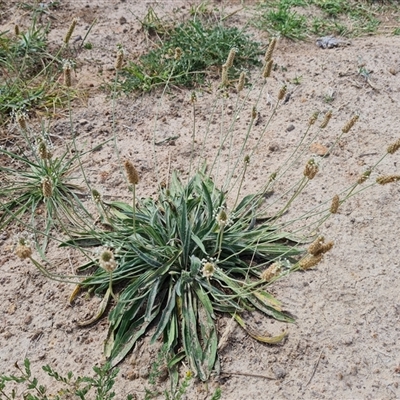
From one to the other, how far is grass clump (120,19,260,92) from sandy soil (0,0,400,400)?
0.44 feet

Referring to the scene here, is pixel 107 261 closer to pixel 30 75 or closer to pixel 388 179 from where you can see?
pixel 388 179

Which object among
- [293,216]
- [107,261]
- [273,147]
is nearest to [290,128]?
[273,147]

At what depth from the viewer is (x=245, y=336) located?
7.78 feet

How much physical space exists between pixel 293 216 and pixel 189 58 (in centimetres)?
174

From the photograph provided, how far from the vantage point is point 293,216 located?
115 inches

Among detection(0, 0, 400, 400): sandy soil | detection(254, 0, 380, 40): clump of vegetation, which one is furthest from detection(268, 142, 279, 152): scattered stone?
detection(254, 0, 380, 40): clump of vegetation

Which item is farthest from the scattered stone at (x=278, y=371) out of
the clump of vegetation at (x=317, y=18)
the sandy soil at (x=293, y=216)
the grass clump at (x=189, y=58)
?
the clump of vegetation at (x=317, y=18)

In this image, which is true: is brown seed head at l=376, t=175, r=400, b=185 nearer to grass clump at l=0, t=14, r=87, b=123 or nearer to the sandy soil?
the sandy soil

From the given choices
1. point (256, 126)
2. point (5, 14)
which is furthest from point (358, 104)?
point (5, 14)

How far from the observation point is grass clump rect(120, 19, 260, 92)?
3908 mm

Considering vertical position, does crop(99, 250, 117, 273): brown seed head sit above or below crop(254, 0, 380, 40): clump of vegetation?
above

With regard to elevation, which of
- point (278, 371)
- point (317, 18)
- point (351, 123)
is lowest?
point (278, 371)

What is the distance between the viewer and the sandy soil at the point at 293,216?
2.27m

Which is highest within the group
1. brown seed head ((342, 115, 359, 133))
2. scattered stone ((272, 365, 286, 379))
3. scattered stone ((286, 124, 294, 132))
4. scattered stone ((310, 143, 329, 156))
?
brown seed head ((342, 115, 359, 133))
